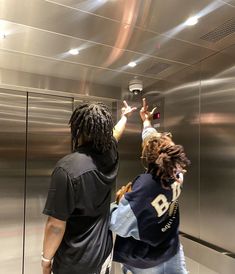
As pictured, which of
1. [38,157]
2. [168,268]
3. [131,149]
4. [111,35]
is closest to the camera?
[168,268]

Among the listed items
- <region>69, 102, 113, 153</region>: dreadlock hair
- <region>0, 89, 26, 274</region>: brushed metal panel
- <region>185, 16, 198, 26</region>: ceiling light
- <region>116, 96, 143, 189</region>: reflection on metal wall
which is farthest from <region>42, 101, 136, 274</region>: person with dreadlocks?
<region>116, 96, 143, 189</region>: reflection on metal wall

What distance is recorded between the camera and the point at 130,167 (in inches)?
124

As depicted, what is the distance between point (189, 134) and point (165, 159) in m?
1.16

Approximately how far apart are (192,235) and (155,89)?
1.50 meters

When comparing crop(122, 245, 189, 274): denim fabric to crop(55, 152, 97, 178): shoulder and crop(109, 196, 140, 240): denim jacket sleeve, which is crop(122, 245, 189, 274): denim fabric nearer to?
crop(109, 196, 140, 240): denim jacket sleeve

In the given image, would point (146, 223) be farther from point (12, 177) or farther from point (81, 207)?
A: point (12, 177)

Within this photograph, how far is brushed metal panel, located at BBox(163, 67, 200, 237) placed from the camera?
2340mm

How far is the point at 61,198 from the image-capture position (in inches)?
45.3

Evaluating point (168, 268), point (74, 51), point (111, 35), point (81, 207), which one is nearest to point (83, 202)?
point (81, 207)

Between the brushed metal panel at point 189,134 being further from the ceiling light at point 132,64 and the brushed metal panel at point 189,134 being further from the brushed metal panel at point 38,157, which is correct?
the brushed metal panel at point 38,157

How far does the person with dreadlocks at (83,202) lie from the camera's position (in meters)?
1.17

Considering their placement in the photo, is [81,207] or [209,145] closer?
[81,207]

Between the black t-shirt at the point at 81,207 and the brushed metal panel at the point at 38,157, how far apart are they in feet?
5.53

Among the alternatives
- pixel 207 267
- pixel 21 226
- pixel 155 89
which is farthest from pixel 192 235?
pixel 21 226
